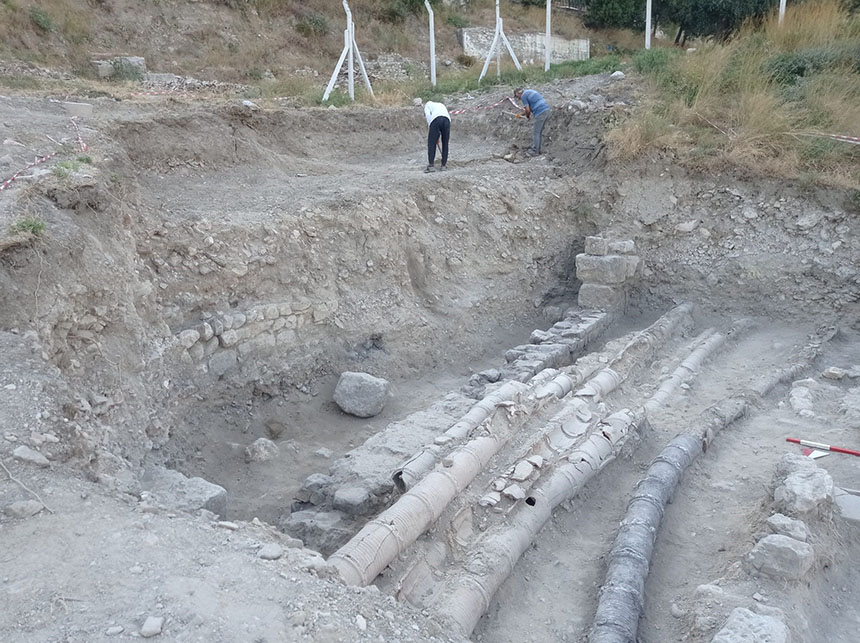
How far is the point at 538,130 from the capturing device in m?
12.0

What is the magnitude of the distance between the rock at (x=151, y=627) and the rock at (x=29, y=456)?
1.45 m

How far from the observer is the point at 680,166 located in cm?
1063

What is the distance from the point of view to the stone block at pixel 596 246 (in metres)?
9.90

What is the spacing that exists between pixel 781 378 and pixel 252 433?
18.6 feet

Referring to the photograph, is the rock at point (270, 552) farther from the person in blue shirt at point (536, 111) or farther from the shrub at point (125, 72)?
the shrub at point (125, 72)

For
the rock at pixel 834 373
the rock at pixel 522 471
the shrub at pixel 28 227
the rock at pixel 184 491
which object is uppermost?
the shrub at pixel 28 227

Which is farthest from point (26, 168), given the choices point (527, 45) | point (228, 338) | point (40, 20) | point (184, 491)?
point (527, 45)

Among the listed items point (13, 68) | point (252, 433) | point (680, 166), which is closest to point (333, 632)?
point (252, 433)

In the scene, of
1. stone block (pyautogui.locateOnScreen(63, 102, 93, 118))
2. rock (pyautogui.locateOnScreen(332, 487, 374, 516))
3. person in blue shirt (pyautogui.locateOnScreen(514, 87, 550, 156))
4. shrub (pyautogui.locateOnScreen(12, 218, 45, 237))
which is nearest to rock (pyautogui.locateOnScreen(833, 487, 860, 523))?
rock (pyautogui.locateOnScreen(332, 487, 374, 516))

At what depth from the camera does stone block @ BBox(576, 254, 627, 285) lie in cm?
966

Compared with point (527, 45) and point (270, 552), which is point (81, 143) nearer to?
point (270, 552)

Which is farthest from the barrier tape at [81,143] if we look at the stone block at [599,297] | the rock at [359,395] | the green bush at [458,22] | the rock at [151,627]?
the green bush at [458,22]

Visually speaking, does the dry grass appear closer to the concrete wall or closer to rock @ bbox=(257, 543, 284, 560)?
rock @ bbox=(257, 543, 284, 560)

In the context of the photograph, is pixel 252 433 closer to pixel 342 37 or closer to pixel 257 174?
pixel 257 174
